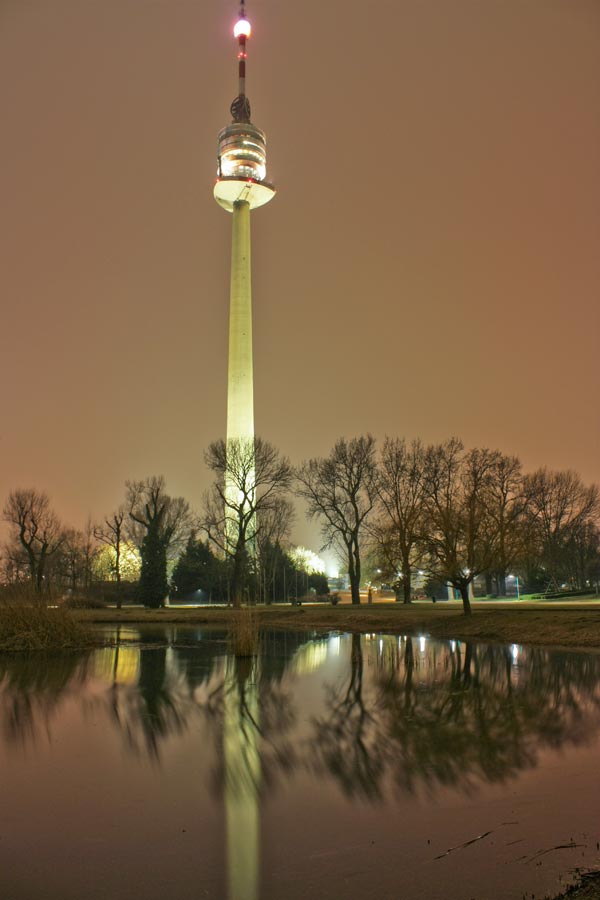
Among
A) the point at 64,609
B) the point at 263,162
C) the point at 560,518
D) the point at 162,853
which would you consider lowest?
the point at 162,853

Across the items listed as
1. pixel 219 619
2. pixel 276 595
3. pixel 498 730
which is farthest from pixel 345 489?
pixel 498 730

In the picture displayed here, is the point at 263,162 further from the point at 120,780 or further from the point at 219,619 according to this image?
the point at 120,780

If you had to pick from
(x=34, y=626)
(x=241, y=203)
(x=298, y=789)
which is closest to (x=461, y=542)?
(x=34, y=626)

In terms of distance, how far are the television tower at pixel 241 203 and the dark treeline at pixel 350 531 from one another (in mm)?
14059

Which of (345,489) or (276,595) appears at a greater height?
(345,489)

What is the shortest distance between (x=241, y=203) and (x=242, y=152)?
14.9m

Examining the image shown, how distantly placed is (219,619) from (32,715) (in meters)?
33.1

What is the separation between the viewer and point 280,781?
26.4ft

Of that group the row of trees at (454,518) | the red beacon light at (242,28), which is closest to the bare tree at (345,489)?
the row of trees at (454,518)

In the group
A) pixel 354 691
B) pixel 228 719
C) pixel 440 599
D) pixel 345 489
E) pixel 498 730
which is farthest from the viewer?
pixel 440 599

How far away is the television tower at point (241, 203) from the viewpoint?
8262 cm

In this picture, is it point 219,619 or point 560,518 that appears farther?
point 560,518

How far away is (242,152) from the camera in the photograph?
4272 inches

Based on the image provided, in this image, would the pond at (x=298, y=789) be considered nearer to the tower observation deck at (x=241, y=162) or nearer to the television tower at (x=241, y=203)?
the television tower at (x=241, y=203)
